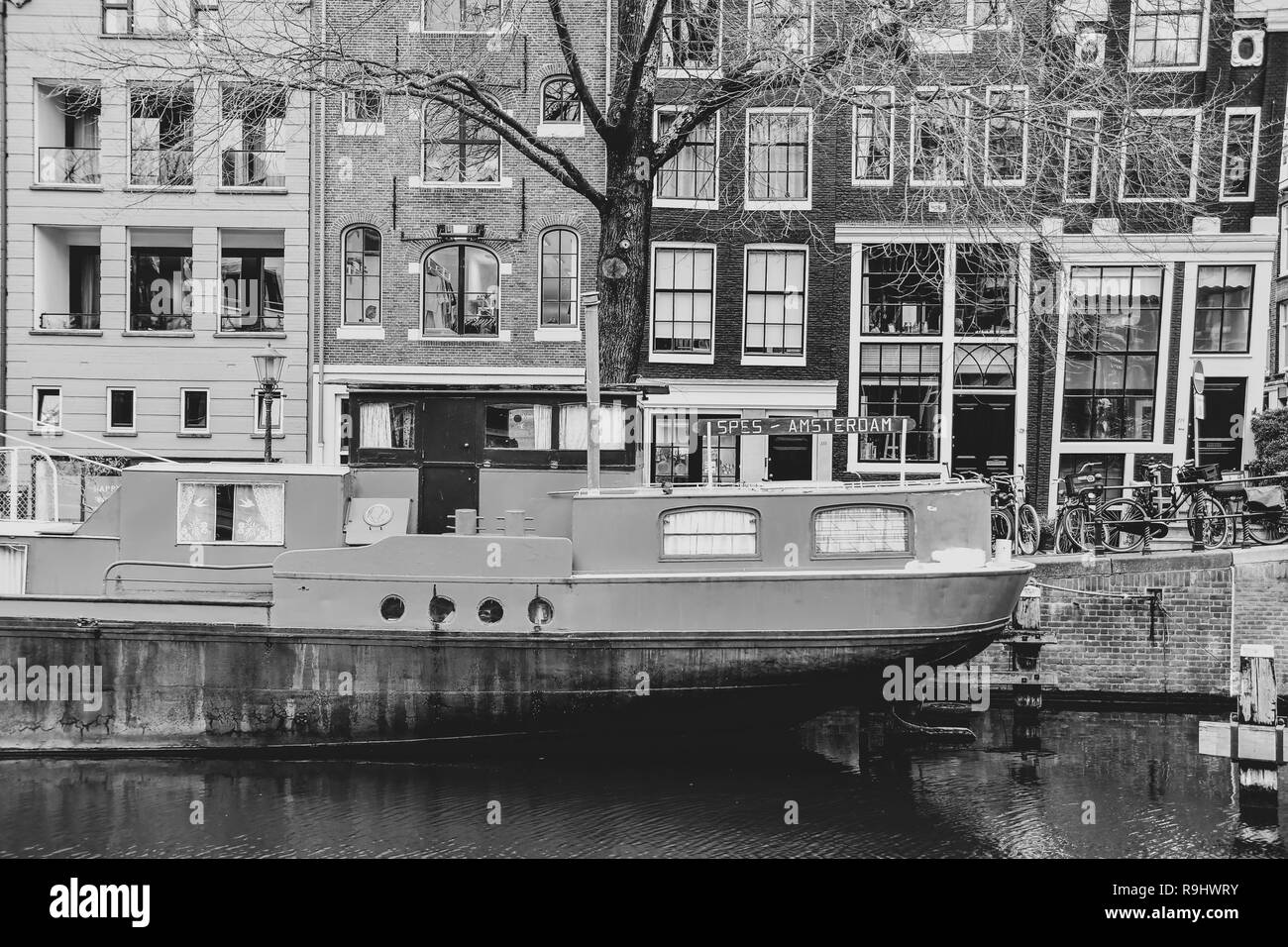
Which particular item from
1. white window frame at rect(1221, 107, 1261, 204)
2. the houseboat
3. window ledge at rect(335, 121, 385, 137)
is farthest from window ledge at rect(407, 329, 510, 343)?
white window frame at rect(1221, 107, 1261, 204)

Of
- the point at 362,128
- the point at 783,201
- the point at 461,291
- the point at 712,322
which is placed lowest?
the point at 712,322

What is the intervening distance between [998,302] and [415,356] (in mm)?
11939

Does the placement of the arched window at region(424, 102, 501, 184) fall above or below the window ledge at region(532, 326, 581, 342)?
above

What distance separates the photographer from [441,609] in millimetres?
11555

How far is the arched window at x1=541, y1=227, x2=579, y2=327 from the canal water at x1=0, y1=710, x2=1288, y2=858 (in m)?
12.2

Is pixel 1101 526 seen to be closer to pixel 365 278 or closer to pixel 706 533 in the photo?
pixel 706 533

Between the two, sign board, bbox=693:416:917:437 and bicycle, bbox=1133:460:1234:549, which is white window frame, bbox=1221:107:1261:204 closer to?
bicycle, bbox=1133:460:1234:549

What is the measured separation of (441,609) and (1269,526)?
12339 millimetres

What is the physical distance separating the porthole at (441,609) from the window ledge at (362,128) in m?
14.2

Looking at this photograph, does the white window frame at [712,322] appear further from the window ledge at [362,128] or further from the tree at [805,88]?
the window ledge at [362,128]

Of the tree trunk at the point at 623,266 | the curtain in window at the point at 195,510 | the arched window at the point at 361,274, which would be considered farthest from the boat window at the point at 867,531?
the arched window at the point at 361,274

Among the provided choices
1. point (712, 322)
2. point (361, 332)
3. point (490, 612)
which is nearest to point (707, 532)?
point (490, 612)

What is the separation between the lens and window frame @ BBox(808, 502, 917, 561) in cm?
1148

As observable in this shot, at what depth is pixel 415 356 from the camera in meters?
22.6
